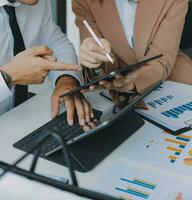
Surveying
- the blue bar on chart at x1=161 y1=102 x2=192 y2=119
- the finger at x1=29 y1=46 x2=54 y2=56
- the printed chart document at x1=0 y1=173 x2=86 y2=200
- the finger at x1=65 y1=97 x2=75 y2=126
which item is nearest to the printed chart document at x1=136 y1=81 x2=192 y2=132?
the blue bar on chart at x1=161 y1=102 x2=192 y2=119

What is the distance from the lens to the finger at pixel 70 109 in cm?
105

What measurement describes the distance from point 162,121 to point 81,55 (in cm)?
34

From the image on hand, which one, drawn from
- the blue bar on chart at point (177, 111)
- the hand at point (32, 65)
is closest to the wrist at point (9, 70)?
the hand at point (32, 65)

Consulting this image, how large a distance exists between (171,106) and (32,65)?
0.47 meters

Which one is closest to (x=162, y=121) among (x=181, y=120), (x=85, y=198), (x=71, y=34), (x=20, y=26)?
(x=181, y=120)

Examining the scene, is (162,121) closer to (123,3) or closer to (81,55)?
(81,55)

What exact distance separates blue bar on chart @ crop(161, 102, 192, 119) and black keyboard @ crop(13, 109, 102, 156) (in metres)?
0.21

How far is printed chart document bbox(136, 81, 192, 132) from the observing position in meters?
1.10

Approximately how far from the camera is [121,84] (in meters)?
1.16

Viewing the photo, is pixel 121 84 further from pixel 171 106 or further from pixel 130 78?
pixel 171 106

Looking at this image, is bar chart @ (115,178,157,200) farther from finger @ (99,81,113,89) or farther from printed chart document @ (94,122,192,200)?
finger @ (99,81,113,89)

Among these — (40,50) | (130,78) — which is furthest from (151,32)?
(40,50)

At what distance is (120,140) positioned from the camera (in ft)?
3.27

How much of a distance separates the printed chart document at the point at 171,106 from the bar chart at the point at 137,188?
27 centimetres
